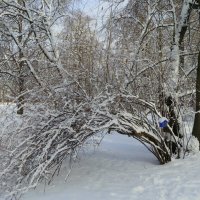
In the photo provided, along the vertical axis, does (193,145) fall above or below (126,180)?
above

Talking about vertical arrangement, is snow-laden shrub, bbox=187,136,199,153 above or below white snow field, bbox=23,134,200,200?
above

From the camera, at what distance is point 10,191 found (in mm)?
7129

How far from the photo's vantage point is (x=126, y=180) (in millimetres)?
7266

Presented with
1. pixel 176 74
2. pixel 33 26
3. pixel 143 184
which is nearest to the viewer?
pixel 143 184

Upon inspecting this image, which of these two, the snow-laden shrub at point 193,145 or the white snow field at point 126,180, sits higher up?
the snow-laden shrub at point 193,145

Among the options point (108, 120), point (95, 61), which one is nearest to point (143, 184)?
point (108, 120)

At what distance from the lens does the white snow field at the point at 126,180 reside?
6.44 metres

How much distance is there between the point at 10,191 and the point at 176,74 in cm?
420

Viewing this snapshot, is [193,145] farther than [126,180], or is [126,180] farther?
[193,145]

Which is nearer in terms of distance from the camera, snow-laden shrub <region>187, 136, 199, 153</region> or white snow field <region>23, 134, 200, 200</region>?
white snow field <region>23, 134, 200, 200</region>

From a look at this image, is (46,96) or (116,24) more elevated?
(116,24)

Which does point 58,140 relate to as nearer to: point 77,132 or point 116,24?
point 77,132

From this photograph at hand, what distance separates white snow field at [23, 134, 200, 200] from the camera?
21.1ft

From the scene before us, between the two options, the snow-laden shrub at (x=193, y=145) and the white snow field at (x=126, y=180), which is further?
the snow-laden shrub at (x=193, y=145)
